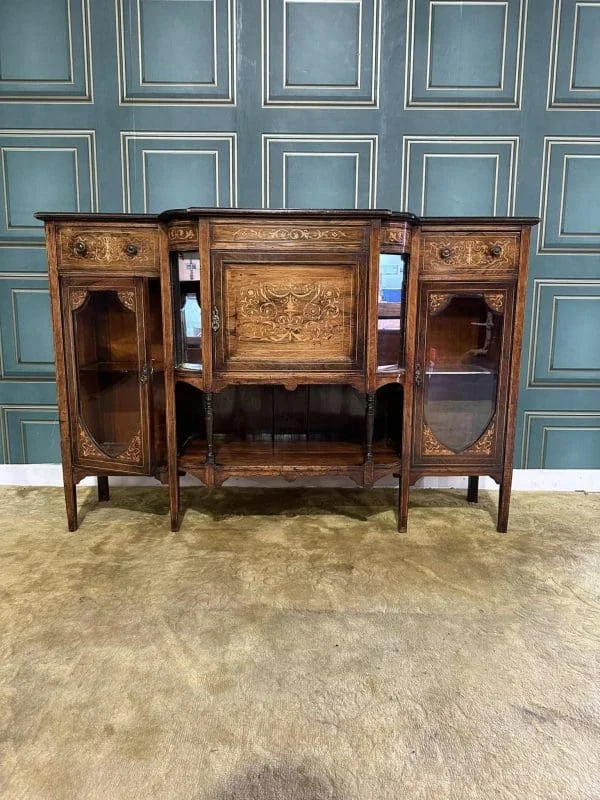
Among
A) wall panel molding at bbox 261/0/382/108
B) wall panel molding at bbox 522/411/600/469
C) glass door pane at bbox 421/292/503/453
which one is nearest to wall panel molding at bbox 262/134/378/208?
wall panel molding at bbox 261/0/382/108

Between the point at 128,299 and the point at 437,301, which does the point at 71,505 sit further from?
the point at 437,301

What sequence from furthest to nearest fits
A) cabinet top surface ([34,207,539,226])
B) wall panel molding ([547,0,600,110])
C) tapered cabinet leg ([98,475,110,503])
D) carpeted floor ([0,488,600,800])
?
tapered cabinet leg ([98,475,110,503]), wall panel molding ([547,0,600,110]), cabinet top surface ([34,207,539,226]), carpeted floor ([0,488,600,800])

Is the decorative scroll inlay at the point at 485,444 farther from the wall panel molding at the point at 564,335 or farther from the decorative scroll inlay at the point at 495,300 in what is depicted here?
the wall panel molding at the point at 564,335

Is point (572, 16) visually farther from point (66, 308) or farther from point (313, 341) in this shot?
point (66, 308)

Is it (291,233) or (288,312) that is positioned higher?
(291,233)

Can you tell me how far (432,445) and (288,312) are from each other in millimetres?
679

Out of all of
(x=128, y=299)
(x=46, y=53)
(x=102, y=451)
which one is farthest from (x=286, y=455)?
(x=46, y=53)

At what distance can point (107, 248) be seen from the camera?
5.68 ft

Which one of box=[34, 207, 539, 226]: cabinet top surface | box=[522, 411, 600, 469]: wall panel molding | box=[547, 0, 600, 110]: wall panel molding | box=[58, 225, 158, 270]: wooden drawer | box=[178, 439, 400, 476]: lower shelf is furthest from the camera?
box=[522, 411, 600, 469]: wall panel molding

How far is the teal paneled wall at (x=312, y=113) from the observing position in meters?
2.02

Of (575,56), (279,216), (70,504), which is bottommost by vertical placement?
(70,504)

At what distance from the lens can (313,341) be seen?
1.72 metres

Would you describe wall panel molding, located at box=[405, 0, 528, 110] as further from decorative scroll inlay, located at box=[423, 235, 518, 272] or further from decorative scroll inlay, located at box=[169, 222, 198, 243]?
decorative scroll inlay, located at box=[169, 222, 198, 243]

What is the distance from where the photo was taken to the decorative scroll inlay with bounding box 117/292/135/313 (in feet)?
5.78
